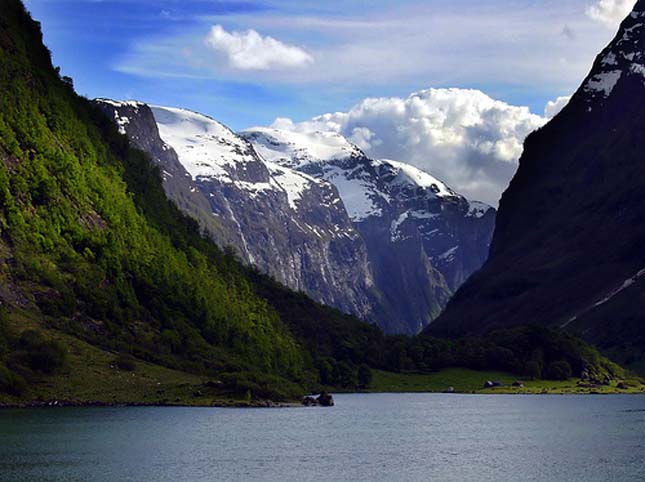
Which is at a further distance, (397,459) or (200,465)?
(397,459)

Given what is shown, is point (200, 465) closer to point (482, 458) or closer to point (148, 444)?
point (148, 444)

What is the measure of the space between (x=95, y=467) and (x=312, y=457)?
112 feet

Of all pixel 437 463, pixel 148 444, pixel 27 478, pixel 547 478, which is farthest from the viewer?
pixel 148 444

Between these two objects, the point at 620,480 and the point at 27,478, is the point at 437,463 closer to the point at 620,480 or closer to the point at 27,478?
the point at 620,480

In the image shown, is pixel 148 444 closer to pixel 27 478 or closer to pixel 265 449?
pixel 265 449

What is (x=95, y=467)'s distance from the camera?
15875 cm

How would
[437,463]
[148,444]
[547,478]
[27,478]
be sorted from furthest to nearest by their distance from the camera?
1. [148,444]
2. [437,463]
3. [547,478]
4. [27,478]

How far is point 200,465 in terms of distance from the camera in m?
165

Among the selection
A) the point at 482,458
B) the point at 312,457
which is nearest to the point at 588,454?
the point at 482,458

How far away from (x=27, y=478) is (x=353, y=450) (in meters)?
61.3

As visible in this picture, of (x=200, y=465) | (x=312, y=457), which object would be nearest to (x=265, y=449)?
(x=312, y=457)

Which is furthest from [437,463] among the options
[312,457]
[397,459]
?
[312,457]

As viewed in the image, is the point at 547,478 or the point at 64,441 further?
the point at 64,441

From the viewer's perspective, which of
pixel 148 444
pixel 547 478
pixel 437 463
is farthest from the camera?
pixel 148 444
